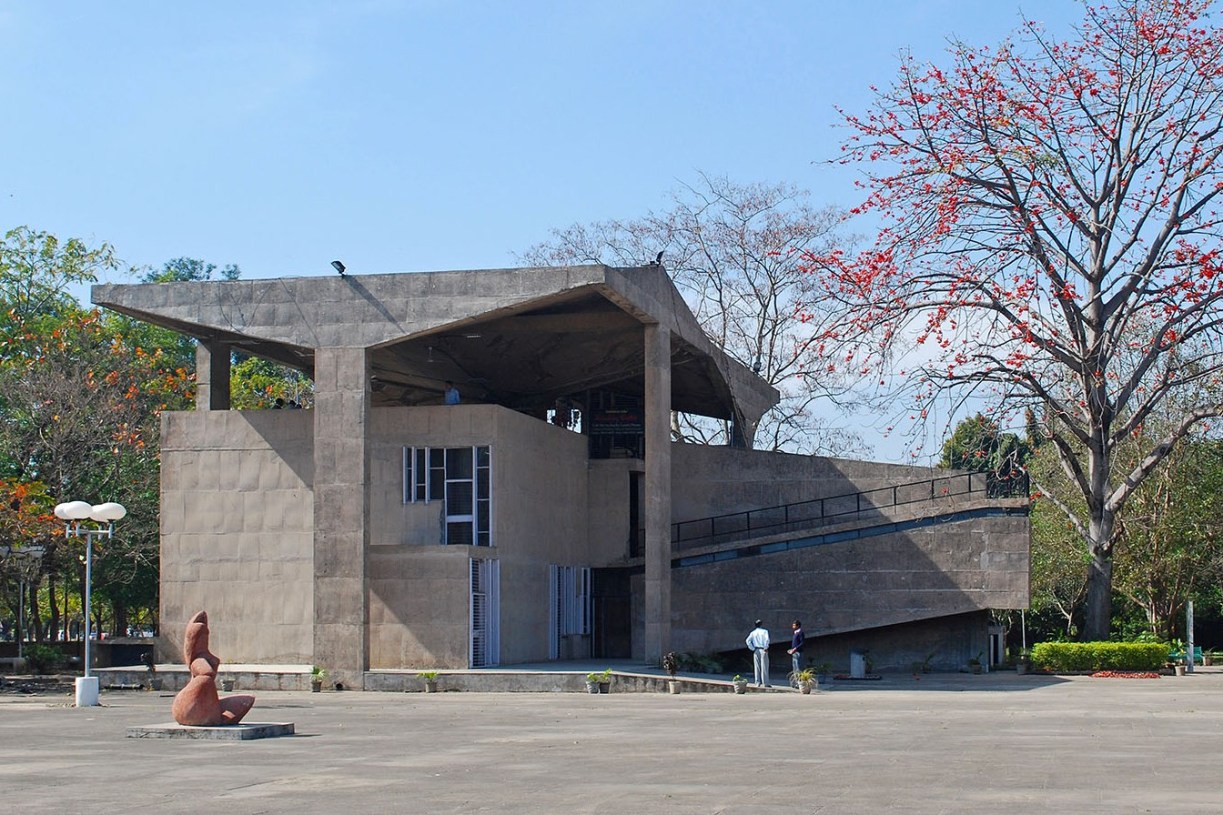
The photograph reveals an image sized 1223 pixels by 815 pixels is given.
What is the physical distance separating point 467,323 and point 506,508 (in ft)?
16.9

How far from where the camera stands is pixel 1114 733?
20281 millimetres

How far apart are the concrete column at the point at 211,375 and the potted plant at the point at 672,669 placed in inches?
520

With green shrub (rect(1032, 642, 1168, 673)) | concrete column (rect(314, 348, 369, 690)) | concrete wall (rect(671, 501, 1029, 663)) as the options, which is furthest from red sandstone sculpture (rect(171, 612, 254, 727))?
green shrub (rect(1032, 642, 1168, 673))

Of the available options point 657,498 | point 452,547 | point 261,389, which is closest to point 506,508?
point 452,547

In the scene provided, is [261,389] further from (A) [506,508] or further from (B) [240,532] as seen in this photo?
(A) [506,508]

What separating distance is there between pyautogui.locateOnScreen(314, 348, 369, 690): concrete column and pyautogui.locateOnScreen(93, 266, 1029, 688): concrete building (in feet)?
0.16

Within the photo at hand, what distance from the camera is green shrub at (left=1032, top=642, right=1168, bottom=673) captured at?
39312mm

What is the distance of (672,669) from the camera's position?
34250mm

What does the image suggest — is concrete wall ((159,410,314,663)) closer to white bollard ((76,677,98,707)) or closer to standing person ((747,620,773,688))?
white bollard ((76,677,98,707))

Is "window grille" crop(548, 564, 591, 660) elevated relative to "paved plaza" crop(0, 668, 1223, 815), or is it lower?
elevated

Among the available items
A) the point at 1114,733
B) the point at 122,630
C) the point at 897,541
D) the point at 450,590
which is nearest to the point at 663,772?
the point at 1114,733

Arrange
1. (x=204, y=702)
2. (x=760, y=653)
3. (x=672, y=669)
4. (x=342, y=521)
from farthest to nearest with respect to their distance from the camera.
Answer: (x=672, y=669)
(x=760, y=653)
(x=342, y=521)
(x=204, y=702)

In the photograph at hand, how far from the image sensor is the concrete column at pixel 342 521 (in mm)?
33094

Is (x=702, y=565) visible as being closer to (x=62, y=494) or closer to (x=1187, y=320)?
(x=1187, y=320)
